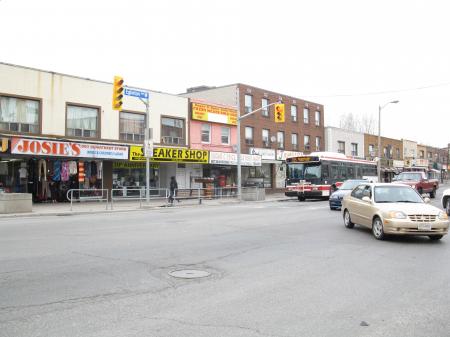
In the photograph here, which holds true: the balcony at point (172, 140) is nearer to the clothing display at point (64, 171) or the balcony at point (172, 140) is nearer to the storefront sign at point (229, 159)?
the storefront sign at point (229, 159)

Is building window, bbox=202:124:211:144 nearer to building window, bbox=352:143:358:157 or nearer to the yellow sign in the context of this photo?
the yellow sign

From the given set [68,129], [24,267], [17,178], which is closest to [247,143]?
[68,129]

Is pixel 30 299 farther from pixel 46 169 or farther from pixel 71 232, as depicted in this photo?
pixel 46 169

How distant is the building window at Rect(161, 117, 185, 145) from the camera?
30438 millimetres

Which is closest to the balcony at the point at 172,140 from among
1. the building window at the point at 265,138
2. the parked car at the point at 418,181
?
the building window at the point at 265,138

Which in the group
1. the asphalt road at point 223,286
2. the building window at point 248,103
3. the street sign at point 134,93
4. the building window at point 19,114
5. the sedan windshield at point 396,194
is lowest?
the asphalt road at point 223,286

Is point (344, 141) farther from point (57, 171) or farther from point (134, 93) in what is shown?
point (57, 171)

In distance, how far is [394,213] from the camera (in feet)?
34.1

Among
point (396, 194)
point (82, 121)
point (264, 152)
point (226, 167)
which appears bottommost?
point (396, 194)

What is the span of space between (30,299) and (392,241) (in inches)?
329

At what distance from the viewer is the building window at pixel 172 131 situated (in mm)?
30438

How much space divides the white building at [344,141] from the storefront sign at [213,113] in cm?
1794

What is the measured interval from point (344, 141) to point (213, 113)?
2473cm

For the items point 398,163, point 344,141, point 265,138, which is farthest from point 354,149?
point 265,138
